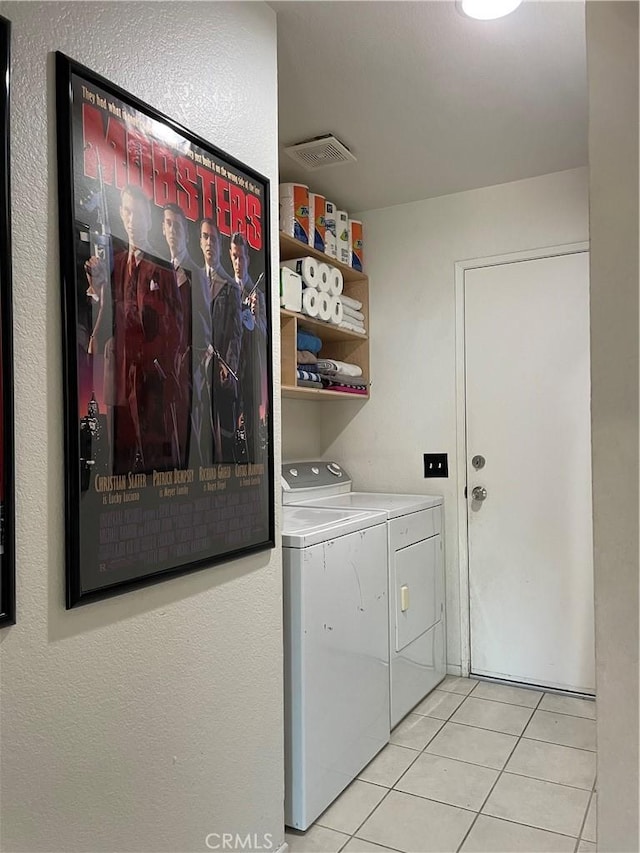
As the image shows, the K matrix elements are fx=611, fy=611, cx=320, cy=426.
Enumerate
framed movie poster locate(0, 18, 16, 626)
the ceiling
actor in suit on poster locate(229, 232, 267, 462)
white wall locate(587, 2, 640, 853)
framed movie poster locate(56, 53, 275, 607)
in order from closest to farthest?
white wall locate(587, 2, 640, 853), framed movie poster locate(0, 18, 16, 626), framed movie poster locate(56, 53, 275, 607), actor in suit on poster locate(229, 232, 267, 462), the ceiling

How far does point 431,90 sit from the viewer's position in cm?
219

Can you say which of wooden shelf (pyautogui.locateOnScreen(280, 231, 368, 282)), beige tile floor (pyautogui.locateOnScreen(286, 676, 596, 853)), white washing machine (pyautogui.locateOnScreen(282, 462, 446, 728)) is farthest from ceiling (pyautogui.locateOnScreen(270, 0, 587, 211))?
beige tile floor (pyautogui.locateOnScreen(286, 676, 596, 853))

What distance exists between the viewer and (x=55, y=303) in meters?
1.11

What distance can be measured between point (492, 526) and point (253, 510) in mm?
1780

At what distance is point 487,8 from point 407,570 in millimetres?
2039

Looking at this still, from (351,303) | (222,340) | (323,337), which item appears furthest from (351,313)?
(222,340)

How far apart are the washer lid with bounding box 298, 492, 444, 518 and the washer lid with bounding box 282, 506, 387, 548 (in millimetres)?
146

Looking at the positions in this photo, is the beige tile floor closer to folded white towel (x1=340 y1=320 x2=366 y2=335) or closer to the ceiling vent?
folded white towel (x1=340 y1=320 x2=366 y2=335)

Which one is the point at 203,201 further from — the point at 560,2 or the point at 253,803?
the point at 253,803

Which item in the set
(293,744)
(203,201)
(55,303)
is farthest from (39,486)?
(293,744)

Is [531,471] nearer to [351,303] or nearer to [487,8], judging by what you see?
[351,303]

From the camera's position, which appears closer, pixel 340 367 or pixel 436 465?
pixel 340 367

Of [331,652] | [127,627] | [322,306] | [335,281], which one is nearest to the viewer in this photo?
[127,627]

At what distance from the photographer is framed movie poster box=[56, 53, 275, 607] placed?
1.15 m
